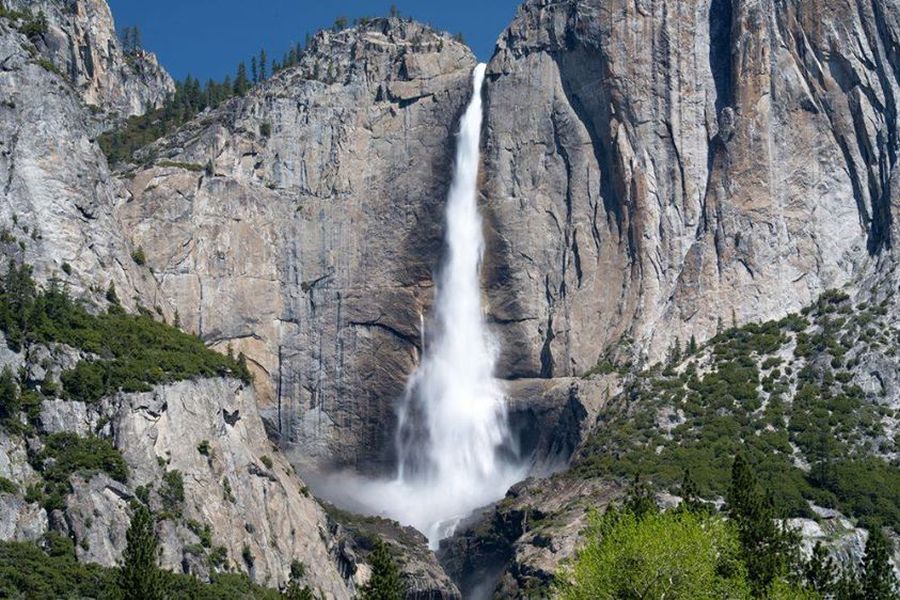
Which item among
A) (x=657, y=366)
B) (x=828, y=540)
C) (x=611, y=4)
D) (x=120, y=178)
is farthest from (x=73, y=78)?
(x=828, y=540)

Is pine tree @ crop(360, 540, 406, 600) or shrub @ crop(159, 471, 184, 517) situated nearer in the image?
pine tree @ crop(360, 540, 406, 600)

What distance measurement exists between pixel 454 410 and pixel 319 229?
15.3m

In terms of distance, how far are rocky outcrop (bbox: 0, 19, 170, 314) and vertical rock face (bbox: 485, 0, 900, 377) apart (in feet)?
87.4

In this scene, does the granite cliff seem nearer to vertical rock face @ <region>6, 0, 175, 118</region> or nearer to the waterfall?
the waterfall

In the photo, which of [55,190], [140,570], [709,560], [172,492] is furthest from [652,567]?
[55,190]

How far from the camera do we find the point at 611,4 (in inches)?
5443

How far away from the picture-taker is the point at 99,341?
111m

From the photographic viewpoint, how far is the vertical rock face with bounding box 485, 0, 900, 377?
427 ft

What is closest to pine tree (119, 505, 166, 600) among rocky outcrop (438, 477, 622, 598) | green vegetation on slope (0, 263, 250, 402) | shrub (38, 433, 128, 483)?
shrub (38, 433, 128, 483)

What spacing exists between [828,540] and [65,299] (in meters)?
42.7

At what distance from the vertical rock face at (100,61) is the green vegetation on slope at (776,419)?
54.9 m

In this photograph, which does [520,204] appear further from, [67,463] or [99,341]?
[67,463]

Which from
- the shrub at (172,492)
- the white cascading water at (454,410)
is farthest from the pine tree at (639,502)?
the white cascading water at (454,410)

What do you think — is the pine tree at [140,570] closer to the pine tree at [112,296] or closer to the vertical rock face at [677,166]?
the pine tree at [112,296]
